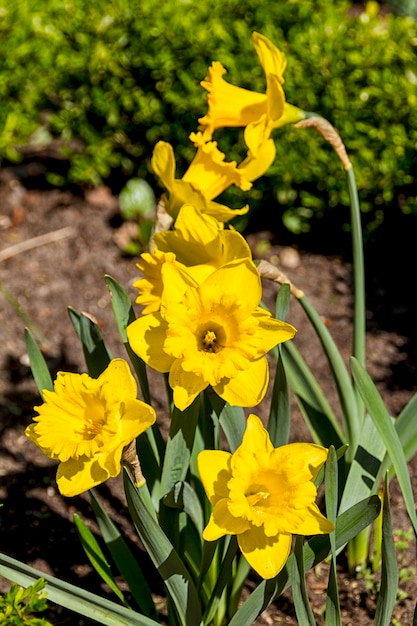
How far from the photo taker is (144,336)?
138 centimetres

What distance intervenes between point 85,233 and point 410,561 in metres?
2.03

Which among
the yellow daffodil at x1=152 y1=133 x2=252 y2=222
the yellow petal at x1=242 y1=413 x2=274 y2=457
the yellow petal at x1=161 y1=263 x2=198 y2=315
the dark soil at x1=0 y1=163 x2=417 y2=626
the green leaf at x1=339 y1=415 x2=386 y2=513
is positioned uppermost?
the yellow daffodil at x1=152 y1=133 x2=252 y2=222

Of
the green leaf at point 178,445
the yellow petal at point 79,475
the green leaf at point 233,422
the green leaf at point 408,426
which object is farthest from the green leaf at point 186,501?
the green leaf at point 408,426

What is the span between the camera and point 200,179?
1549 mm

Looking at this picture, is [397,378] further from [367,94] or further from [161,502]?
[161,502]

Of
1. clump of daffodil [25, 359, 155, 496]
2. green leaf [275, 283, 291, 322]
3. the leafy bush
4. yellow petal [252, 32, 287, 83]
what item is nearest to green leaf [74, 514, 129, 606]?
clump of daffodil [25, 359, 155, 496]

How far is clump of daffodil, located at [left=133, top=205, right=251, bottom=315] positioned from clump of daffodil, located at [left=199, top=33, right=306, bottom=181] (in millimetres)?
272

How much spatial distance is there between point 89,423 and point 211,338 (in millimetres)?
261

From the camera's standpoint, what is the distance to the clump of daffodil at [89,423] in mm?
1291

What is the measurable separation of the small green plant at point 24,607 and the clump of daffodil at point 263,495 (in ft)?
1.09

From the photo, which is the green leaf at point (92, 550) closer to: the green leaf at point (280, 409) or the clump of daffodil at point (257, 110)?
the green leaf at point (280, 409)

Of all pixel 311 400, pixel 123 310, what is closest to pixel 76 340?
pixel 311 400

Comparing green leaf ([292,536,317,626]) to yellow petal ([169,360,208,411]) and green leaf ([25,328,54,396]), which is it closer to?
yellow petal ([169,360,208,411])

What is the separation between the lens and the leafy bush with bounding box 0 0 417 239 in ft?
9.95
